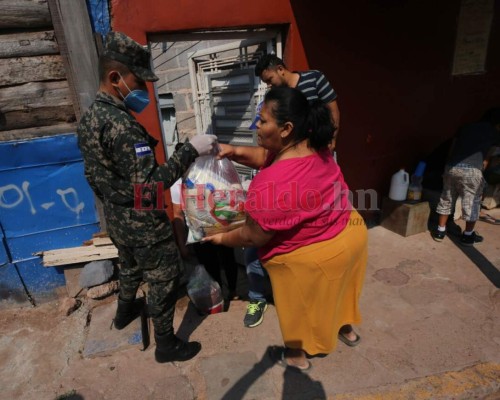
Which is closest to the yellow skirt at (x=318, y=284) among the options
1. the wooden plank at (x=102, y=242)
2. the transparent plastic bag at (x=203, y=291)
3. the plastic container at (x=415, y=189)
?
the transparent plastic bag at (x=203, y=291)

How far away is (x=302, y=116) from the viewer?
1.70 m

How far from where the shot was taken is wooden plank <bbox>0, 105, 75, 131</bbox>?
266 cm

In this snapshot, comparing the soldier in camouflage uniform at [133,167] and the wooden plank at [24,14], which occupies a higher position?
the wooden plank at [24,14]

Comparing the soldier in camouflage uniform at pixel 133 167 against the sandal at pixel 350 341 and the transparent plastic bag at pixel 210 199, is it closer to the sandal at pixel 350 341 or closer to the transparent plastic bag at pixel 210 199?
the transparent plastic bag at pixel 210 199

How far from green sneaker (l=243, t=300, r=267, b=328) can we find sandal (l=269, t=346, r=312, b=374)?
29cm

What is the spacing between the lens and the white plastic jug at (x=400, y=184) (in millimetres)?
4051

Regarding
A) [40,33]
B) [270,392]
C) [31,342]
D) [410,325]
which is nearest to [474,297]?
[410,325]

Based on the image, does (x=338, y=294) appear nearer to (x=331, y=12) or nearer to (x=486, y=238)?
(x=331, y=12)

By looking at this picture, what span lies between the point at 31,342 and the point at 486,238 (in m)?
4.93

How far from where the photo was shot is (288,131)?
1.69m

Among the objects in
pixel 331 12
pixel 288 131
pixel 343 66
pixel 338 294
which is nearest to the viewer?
pixel 288 131

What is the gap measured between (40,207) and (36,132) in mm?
654

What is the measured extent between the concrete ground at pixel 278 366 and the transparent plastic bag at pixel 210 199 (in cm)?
98

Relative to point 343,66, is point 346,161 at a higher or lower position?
lower
